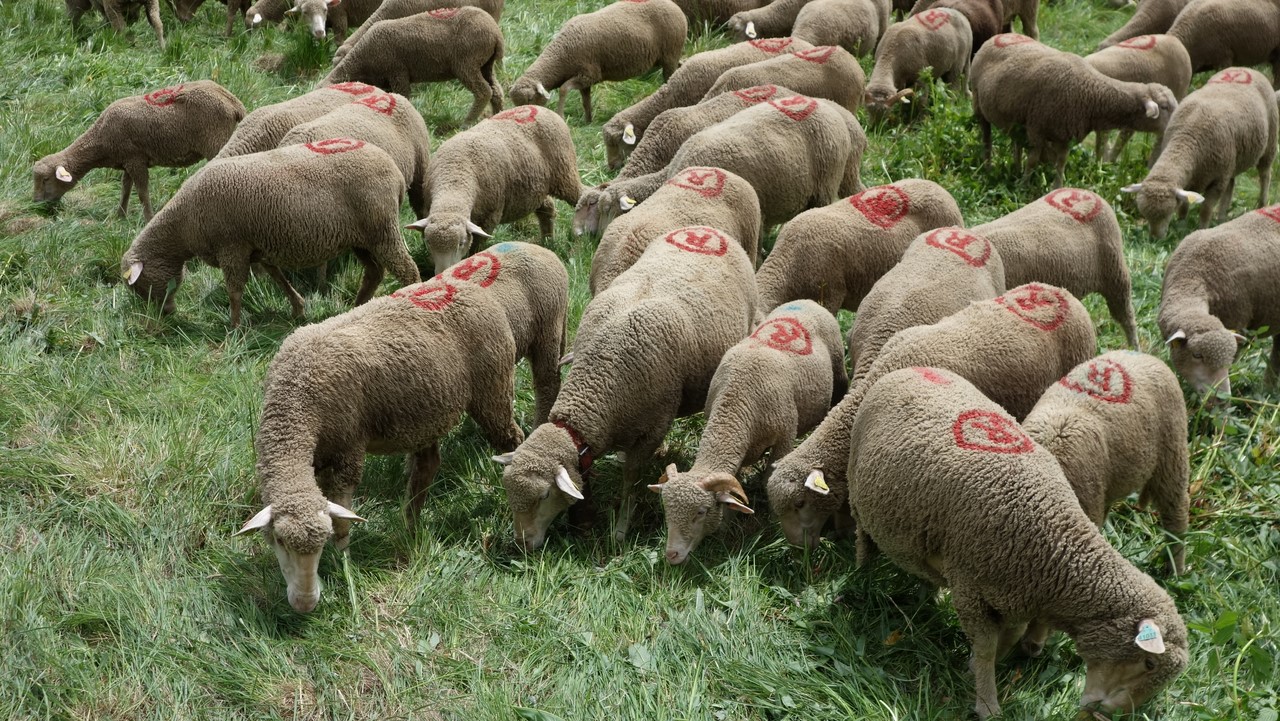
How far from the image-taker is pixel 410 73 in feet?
35.1

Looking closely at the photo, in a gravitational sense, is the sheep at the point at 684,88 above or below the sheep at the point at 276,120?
below

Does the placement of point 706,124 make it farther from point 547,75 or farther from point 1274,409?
point 1274,409

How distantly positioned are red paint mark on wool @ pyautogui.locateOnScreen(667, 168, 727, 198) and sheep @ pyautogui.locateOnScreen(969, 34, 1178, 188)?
12.1 ft

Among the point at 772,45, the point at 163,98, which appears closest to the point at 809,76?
the point at 772,45

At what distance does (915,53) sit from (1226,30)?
12.5ft

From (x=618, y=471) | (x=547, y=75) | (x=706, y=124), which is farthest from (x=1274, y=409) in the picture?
(x=547, y=75)

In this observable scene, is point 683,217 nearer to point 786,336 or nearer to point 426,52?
point 786,336

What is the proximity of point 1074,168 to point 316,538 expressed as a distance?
7.87 m

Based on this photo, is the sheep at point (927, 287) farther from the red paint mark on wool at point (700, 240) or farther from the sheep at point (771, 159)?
the sheep at point (771, 159)

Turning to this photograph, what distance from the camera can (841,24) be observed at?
39.9 ft

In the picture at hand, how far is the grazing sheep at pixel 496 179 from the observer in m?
7.83

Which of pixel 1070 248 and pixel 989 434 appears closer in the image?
pixel 989 434

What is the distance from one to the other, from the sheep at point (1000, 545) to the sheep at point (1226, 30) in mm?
9455

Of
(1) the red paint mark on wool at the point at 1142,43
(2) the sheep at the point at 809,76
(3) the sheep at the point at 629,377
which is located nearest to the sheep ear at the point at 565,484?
(3) the sheep at the point at 629,377
